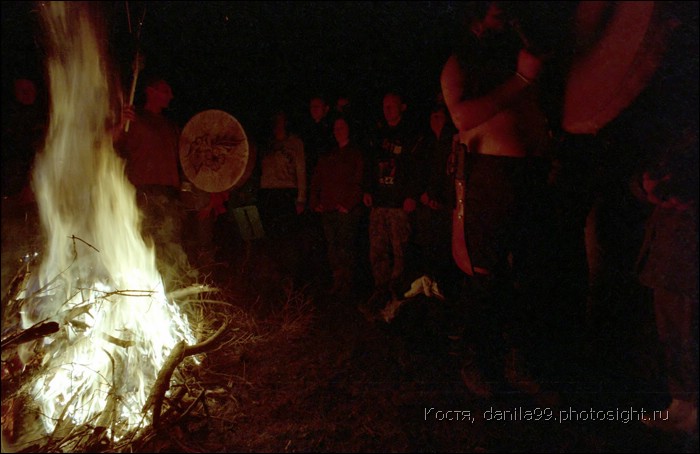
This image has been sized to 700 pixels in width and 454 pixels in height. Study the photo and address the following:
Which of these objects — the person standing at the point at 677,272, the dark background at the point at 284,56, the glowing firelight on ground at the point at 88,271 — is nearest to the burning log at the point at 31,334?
the glowing firelight on ground at the point at 88,271

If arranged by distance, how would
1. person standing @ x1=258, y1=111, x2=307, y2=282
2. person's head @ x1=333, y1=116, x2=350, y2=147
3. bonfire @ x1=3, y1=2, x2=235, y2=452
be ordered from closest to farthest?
bonfire @ x1=3, y1=2, x2=235, y2=452 < person's head @ x1=333, y1=116, x2=350, y2=147 < person standing @ x1=258, y1=111, x2=307, y2=282

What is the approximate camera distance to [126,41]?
15.1 feet

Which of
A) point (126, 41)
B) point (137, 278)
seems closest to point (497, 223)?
point (137, 278)

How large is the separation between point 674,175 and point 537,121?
88cm

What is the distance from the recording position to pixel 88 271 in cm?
310

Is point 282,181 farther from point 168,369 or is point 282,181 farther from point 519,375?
point 519,375

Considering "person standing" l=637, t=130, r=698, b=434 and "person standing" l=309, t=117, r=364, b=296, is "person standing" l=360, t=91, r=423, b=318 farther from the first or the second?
"person standing" l=637, t=130, r=698, b=434

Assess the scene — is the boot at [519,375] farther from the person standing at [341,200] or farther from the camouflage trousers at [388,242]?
the person standing at [341,200]

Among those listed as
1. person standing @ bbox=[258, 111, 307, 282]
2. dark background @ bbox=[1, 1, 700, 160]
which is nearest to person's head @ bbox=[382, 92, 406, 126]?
dark background @ bbox=[1, 1, 700, 160]

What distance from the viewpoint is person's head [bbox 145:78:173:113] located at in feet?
15.5

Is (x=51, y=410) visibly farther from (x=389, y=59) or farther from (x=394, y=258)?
(x=389, y=59)

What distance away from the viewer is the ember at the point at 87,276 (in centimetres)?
267

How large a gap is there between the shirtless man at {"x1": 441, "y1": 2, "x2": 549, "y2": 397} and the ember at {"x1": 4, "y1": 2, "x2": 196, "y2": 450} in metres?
2.19

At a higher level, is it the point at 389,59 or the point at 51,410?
the point at 389,59
